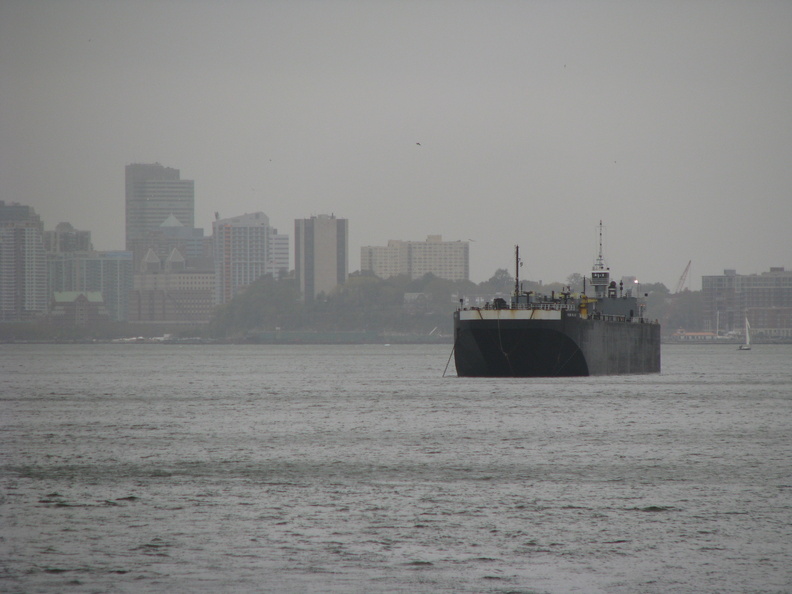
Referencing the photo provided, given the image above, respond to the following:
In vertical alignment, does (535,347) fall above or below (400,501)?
above

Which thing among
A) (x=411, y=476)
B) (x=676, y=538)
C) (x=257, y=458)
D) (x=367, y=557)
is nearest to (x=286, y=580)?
(x=367, y=557)

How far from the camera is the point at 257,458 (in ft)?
144

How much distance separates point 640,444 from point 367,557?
2471 centimetres

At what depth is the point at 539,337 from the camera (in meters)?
81.4

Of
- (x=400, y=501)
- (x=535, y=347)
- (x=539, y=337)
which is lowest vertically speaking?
(x=400, y=501)

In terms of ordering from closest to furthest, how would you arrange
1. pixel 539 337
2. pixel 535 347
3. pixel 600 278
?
1. pixel 539 337
2. pixel 535 347
3. pixel 600 278

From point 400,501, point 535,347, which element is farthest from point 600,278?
point 400,501

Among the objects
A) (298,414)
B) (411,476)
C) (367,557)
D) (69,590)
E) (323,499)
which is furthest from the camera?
(298,414)

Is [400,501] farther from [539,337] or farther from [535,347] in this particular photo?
[535,347]

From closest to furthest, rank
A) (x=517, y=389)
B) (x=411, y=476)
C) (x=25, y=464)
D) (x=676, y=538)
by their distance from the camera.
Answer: (x=676, y=538)
(x=411, y=476)
(x=25, y=464)
(x=517, y=389)

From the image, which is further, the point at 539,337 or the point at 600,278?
the point at 600,278

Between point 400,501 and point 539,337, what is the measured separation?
1941 inches

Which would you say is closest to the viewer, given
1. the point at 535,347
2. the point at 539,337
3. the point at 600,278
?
the point at 539,337

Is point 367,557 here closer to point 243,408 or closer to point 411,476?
point 411,476
